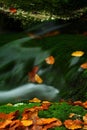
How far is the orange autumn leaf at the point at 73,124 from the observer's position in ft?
10.9

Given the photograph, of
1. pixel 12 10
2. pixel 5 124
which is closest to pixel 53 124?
pixel 5 124

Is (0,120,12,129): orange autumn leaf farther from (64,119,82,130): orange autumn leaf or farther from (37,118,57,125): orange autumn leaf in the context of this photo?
(64,119,82,130): orange autumn leaf

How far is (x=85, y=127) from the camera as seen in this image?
3342 millimetres

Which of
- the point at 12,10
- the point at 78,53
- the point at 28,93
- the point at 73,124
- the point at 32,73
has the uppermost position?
the point at 12,10

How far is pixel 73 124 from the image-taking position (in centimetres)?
337

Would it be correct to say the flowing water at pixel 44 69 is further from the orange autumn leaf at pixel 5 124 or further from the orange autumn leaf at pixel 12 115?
the orange autumn leaf at pixel 5 124

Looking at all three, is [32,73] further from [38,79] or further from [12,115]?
[12,115]

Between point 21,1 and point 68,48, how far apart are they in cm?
291

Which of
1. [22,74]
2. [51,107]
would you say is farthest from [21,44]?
[51,107]

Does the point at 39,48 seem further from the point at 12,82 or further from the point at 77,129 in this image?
the point at 77,129

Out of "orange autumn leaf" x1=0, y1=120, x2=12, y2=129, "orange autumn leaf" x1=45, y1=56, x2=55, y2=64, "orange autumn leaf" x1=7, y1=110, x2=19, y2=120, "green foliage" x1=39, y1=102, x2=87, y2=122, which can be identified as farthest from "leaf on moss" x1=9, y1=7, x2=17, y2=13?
"orange autumn leaf" x1=0, y1=120, x2=12, y2=129

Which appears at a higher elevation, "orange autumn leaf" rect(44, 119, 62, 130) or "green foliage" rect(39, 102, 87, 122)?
"green foliage" rect(39, 102, 87, 122)

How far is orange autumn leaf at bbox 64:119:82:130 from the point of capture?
3.33 m

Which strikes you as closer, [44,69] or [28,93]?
[28,93]
